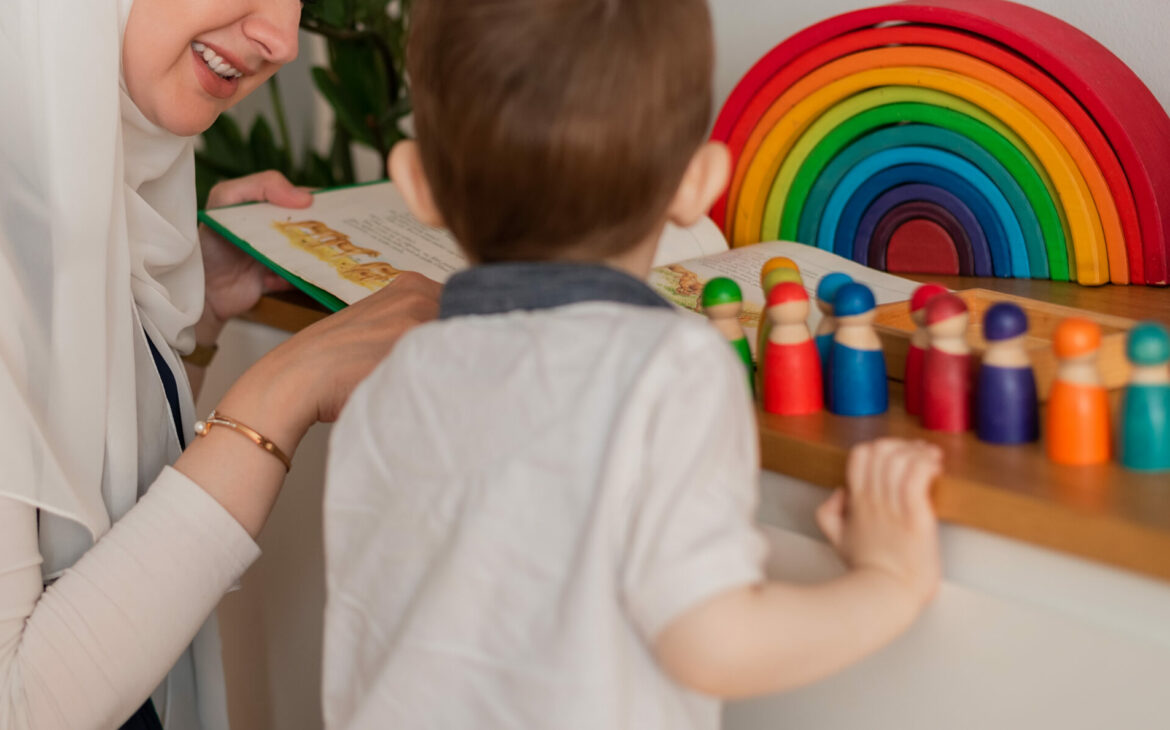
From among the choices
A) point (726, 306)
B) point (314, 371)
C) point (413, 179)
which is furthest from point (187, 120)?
point (726, 306)

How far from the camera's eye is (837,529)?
1.97ft

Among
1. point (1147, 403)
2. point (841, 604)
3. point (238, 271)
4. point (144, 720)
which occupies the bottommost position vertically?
point (144, 720)

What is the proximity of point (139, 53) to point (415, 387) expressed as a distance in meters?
0.49

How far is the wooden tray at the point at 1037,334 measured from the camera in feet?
2.04

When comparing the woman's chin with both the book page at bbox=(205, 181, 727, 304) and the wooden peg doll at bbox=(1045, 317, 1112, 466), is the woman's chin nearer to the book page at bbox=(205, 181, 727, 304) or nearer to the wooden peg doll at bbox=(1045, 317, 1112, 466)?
the book page at bbox=(205, 181, 727, 304)

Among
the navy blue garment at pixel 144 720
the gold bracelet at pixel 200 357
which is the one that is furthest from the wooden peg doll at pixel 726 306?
the gold bracelet at pixel 200 357

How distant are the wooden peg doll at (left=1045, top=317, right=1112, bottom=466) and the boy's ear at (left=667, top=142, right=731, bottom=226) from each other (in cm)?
19

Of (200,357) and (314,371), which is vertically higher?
(314,371)

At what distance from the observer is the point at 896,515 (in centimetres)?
56

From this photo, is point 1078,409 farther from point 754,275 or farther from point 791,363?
point 754,275

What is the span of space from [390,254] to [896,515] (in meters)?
0.63

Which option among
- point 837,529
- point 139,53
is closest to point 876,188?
point 837,529

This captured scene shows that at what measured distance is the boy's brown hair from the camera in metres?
0.53

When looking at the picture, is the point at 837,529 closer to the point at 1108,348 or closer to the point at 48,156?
the point at 1108,348
